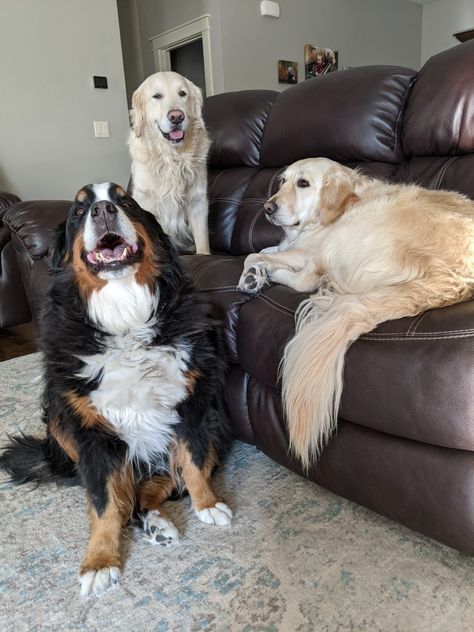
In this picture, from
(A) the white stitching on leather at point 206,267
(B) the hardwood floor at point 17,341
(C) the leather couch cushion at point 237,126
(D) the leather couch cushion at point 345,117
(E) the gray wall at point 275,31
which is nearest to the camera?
(A) the white stitching on leather at point 206,267

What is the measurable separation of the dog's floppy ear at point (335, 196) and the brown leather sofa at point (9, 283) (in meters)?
1.98

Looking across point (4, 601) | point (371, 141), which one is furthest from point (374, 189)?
point (4, 601)

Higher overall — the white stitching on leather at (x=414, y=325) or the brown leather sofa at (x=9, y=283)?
the white stitching on leather at (x=414, y=325)

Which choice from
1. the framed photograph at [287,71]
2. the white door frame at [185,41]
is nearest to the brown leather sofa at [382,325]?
the white door frame at [185,41]

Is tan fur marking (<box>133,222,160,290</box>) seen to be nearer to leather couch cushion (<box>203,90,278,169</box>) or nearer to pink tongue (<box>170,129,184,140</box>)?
pink tongue (<box>170,129,184,140</box>)

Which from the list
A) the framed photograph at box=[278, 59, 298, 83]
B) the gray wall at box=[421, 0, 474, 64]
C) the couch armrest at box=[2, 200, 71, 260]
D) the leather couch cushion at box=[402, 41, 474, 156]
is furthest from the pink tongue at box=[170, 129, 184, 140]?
the gray wall at box=[421, 0, 474, 64]

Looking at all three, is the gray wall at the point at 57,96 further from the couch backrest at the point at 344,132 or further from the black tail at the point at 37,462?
the black tail at the point at 37,462

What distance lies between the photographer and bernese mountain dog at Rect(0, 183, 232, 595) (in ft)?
4.13

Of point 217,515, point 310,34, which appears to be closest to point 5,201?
point 217,515

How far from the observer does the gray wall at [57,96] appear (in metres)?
3.63

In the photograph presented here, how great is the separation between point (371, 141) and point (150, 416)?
4.94ft

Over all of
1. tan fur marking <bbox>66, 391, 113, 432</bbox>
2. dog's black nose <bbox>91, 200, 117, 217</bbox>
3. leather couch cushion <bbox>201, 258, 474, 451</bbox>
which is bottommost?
tan fur marking <bbox>66, 391, 113, 432</bbox>

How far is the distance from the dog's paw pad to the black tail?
76 centimetres

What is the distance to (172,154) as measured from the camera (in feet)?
7.94
